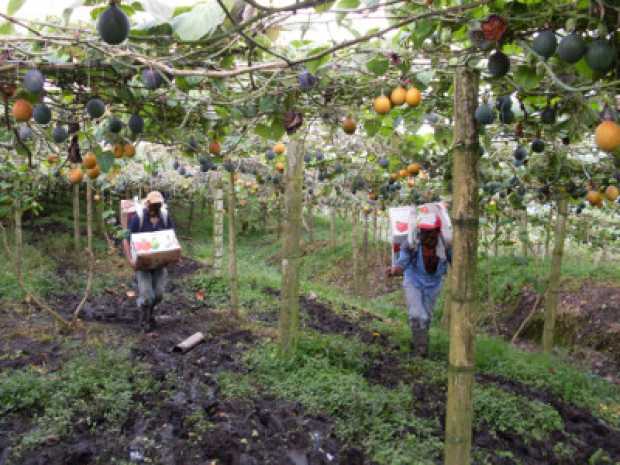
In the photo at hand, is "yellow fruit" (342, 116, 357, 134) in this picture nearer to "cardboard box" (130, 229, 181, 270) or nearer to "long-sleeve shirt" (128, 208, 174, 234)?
"cardboard box" (130, 229, 181, 270)

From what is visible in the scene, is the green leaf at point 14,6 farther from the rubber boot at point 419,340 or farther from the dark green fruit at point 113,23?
the rubber boot at point 419,340

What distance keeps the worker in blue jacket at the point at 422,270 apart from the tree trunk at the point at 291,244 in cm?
106

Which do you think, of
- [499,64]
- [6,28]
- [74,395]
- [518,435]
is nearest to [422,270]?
[518,435]

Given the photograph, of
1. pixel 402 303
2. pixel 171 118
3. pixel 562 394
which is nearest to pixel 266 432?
pixel 171 118

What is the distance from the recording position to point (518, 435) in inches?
146

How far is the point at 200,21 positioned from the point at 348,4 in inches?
21.4

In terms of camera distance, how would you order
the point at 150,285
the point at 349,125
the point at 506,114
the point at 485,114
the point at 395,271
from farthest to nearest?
the point at 150,285
the point at 395,271
the point at 349,125
the point at 506,114
the point at 485,114

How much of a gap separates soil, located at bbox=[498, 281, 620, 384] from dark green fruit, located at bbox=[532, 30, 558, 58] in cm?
714

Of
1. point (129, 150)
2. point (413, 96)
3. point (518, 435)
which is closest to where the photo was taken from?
point (413, 96)

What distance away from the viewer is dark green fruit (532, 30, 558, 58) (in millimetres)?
1579

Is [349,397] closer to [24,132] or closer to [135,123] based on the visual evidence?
[135,123]

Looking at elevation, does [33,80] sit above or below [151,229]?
above

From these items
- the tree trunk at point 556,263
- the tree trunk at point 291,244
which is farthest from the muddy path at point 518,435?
the tree trunk at point 556,263

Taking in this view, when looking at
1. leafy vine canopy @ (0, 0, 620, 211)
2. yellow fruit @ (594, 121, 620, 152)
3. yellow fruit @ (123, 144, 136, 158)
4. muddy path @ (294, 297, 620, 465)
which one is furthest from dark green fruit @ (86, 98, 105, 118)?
muddy path @ (294, 297, 620, 465)
